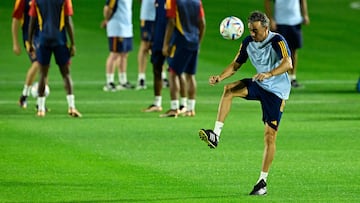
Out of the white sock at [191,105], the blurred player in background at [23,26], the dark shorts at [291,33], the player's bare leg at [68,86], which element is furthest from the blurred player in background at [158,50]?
the dark shorts at [291,33]

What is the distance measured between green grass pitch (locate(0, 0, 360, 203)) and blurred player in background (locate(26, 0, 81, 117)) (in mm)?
852

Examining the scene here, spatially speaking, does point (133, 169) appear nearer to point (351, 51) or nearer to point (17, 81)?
point (17, 81)

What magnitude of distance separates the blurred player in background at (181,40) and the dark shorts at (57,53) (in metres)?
1.67

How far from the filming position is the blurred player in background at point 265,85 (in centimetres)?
1625

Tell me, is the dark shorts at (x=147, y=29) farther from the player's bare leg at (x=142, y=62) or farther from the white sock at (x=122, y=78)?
the white sock at (x=122, y=78)

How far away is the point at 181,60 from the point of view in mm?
25000

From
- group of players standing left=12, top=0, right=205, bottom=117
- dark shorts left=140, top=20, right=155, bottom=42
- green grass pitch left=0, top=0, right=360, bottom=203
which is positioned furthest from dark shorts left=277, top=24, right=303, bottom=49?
group of players standing left=12, top=0, right=205, bottom=117

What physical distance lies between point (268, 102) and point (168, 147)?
4266mm

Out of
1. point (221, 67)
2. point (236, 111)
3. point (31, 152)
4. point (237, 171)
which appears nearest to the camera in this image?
point (237, 171)

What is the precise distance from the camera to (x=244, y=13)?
5041cm

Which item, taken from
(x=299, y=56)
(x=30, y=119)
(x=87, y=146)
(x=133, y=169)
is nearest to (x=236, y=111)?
(x=30, y=119)

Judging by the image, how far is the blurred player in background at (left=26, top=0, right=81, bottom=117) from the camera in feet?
80.7

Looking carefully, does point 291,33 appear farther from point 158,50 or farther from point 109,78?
point 158,50

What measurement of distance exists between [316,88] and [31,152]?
12.4m
